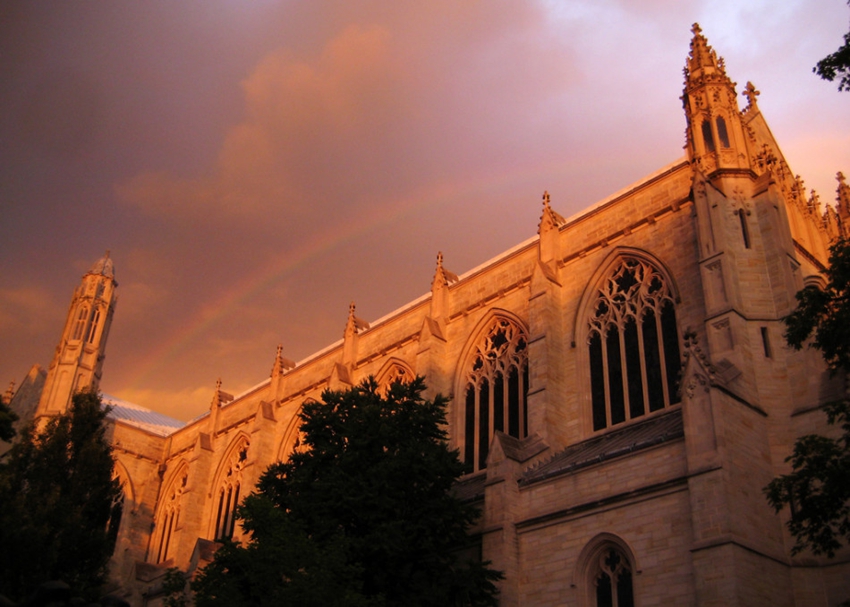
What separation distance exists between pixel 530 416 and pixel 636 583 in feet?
25.8

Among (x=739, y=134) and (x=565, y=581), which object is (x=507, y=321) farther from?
(x=565, y=581)

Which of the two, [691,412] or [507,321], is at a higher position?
[507,321]

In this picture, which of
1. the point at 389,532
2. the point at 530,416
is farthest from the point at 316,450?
the point at 530,416

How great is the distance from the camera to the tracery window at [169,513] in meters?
42.6

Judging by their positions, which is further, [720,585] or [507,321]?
[507,321]

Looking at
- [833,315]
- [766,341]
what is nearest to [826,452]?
[833,315]

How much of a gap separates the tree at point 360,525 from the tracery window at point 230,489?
63.3 ft

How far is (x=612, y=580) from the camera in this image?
687 inches

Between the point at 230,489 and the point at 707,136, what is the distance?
27290mm

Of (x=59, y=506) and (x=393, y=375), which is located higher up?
(x=393, y=375)

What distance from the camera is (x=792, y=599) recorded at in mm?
15969

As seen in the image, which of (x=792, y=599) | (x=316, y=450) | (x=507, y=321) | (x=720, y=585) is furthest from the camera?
(x=507, y=321)

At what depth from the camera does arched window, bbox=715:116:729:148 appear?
2367 cm

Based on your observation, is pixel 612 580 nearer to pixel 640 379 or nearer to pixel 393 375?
pixel 640 379
